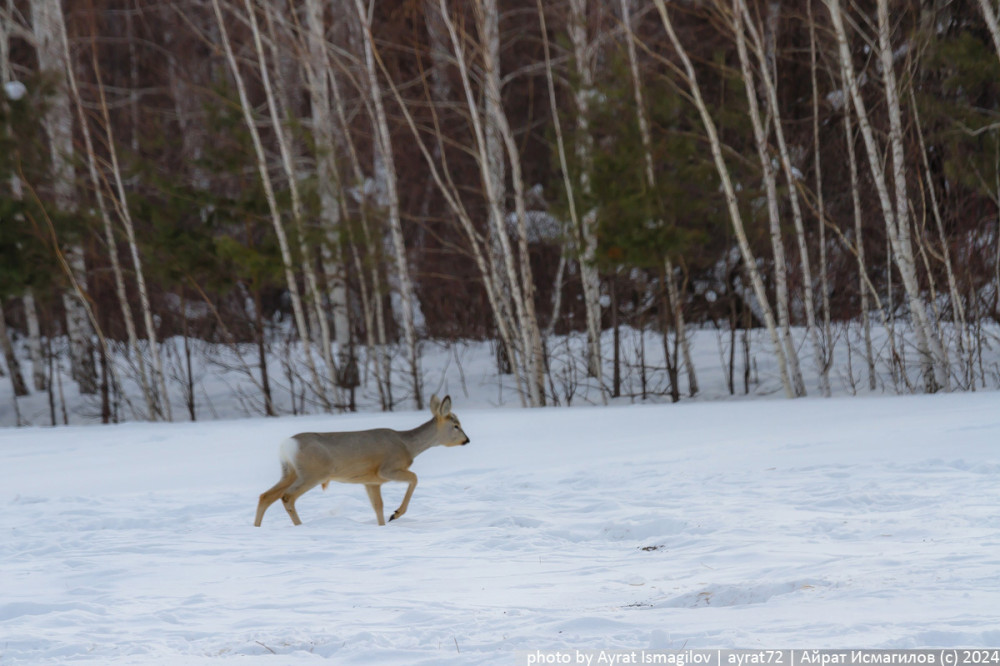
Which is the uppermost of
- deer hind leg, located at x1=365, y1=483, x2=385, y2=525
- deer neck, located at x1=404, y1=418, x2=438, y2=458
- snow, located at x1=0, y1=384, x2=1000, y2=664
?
deer neck, located at x1=404, y1=418, x2=438, y2=458

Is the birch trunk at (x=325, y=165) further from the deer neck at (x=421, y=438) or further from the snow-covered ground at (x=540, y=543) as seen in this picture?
the deer neck at (x=421, y=438)

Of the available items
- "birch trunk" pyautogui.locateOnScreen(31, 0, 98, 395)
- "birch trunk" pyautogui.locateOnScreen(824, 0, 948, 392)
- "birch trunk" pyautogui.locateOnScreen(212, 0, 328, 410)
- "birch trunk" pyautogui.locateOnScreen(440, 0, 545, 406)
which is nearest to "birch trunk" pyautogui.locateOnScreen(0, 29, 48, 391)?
"birch trunk" pyautogui.locateOnScreen(31, 0, 98, 395)

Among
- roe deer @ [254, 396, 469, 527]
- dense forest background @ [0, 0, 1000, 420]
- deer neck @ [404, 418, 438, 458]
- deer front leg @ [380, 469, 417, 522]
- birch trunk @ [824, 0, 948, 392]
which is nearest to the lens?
roe deer @ [254, 396, 469, 527]

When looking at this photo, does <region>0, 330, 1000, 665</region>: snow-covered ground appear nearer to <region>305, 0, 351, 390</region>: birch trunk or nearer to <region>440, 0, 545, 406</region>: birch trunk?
<region>440, 0, 545, 406</region>: birch trunk

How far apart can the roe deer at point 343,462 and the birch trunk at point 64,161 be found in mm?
10646

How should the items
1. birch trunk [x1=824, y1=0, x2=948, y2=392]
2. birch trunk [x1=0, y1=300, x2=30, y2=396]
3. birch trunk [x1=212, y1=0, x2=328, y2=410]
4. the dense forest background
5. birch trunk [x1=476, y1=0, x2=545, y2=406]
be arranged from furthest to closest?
1. birch trunk [x1=0, y1=300, x2=30, y2=396]
2. birch trunk [x1=212, y1=0, x2=328, y2=410]
3. birch trunk [x1=476, y1=0, x2=545, y2=406]
4. the dense forest background
5. birch trunk [x1=824, y1=0, x2=948, y2=392]

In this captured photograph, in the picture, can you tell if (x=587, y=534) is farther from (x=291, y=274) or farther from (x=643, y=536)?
(x=291, y=274)

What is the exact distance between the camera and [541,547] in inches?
235

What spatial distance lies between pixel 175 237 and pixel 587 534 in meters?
11.0

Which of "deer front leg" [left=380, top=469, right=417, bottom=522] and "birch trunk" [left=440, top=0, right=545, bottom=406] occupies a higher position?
"birch trunk" [left=440, top=0, right=545, bottom=406]

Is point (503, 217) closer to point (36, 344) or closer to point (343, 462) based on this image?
point (343, 462)

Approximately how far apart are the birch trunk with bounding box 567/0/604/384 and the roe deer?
754cm

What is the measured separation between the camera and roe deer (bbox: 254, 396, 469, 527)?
6602 mm

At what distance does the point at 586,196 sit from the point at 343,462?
8260 millimetres
